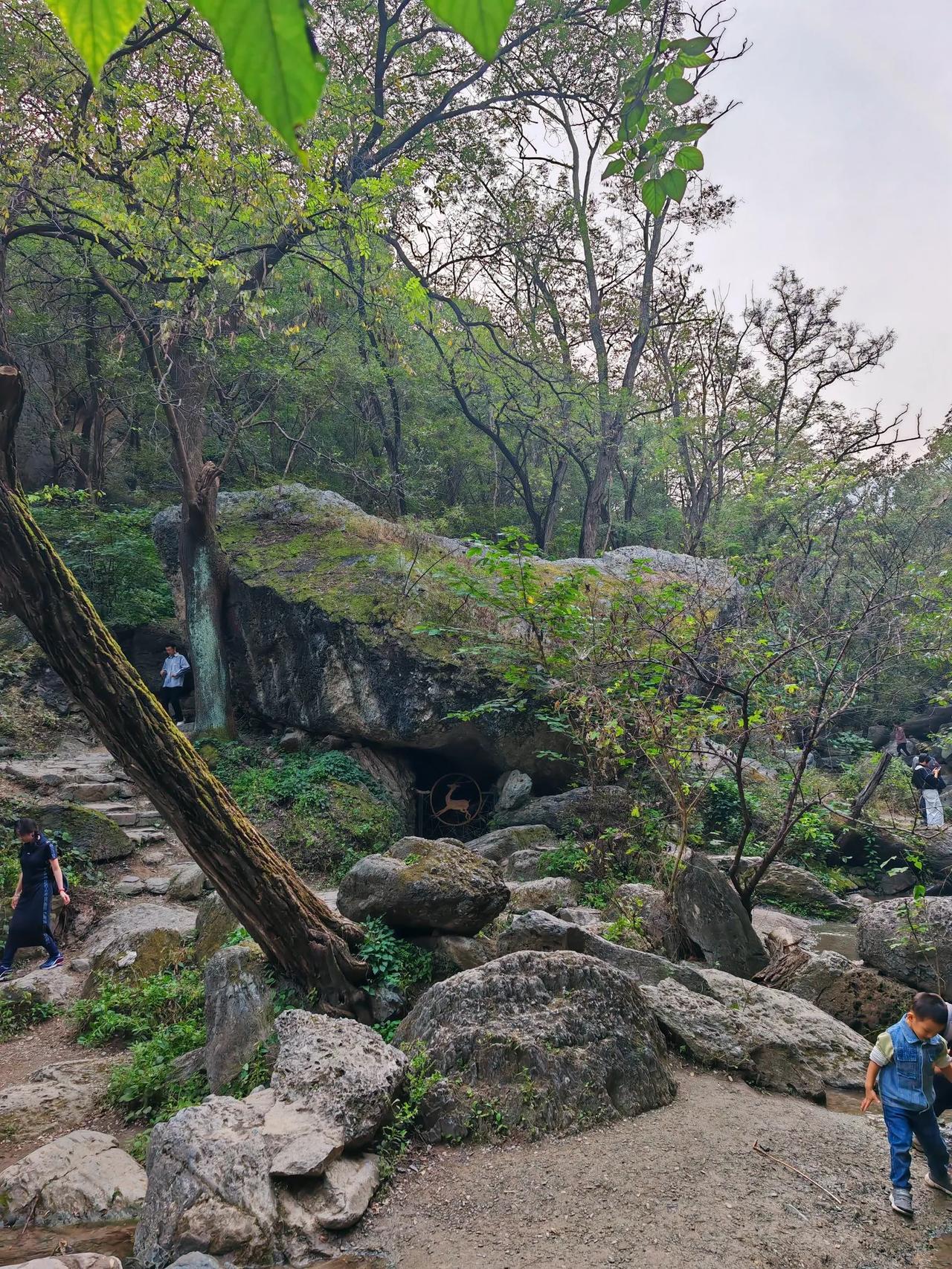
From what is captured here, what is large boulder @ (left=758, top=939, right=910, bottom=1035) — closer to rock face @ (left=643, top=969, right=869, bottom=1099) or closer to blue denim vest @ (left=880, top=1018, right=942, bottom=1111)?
rock face @ (left=643, top=969, right=869, bottom=1099)

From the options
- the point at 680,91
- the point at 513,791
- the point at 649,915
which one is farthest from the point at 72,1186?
the point at 513,791

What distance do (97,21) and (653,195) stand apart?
1.28 metres

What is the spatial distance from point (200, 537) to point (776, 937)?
10054 mm

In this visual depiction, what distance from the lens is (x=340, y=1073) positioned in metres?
4.15

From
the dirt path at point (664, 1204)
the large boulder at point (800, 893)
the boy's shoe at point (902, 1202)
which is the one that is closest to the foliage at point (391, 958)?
the dirt path at point (664, 1204)

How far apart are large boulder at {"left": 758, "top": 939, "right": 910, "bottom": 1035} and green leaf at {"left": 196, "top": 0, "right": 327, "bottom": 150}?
6.92 m

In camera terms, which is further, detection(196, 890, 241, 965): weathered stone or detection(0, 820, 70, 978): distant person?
detection(0, 820, 70, 978): distant person

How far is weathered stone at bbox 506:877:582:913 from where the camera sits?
7.52 m

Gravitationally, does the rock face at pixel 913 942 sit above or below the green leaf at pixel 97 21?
below

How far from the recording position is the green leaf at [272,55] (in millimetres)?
584

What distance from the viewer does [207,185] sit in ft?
31.0

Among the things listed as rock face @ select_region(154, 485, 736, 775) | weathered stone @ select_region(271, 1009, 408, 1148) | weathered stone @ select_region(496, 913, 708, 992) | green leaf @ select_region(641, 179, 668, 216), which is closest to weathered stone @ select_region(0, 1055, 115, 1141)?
weathered stone @ select_region(271, 1009, 408, 1148)

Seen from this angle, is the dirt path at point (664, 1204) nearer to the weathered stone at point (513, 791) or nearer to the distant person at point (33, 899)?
the distant person at point (33, 899)

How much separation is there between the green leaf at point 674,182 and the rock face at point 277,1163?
4.15 m
